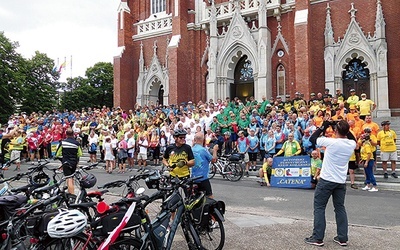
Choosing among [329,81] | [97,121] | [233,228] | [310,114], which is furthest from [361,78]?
[233,228]

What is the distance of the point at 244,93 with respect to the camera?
24.2 meters

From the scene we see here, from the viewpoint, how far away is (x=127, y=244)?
353 cm

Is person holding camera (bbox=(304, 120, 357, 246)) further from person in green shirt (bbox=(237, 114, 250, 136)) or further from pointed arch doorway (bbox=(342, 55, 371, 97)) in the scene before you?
pointed arch doorway (bbox=(342, 55, 371, 97))

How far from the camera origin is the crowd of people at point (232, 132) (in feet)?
36.0

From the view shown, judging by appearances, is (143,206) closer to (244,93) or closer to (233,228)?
(233,228)

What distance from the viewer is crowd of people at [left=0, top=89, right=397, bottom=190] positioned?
11.0 m

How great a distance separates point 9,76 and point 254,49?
25551 millimetres

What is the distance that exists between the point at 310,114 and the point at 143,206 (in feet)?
33.3

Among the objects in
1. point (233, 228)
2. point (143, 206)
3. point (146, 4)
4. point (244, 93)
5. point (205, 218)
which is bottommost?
point (233, 228)

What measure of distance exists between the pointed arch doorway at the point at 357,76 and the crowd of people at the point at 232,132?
598cm

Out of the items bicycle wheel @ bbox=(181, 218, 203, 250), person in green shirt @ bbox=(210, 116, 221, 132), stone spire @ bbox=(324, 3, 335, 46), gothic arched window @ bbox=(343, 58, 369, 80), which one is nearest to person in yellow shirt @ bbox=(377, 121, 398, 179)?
person in green shirt @ bbox=(210, 116, 221, 132)

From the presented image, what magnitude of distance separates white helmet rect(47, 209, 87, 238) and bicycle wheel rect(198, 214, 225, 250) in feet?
6.49

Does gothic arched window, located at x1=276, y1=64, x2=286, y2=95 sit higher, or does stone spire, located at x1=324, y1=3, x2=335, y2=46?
stone spire, located at x1=324, y1=3, x2=335, y2=46

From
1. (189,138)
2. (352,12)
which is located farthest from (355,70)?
(189,138)
